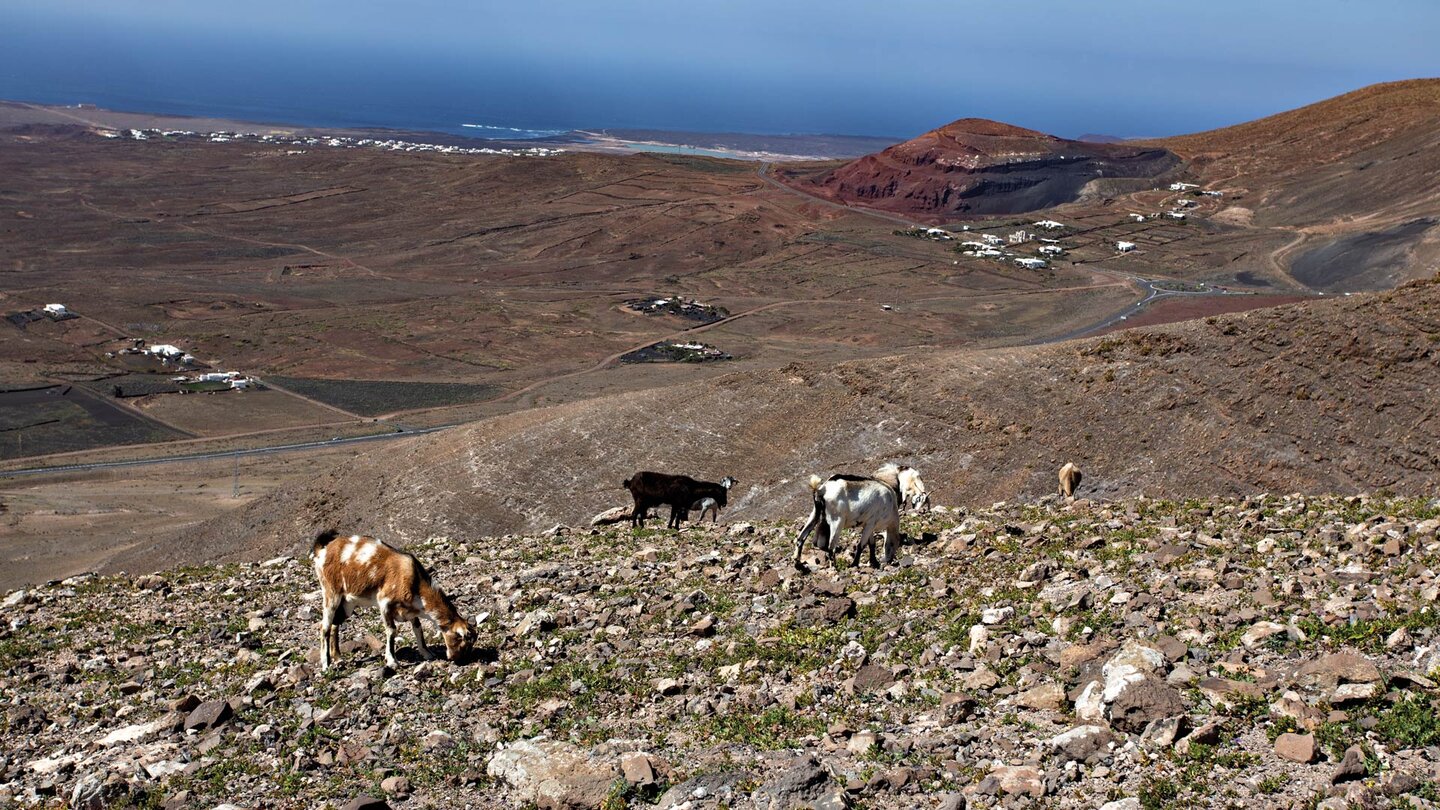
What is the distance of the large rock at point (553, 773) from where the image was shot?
8.70 meters

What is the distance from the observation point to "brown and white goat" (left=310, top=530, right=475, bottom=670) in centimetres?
1244

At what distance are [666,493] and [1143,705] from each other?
16045 millimetres

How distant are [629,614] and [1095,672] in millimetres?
6035

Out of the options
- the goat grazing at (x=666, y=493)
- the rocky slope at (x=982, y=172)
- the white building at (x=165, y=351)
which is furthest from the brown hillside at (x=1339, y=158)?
the white building at (x=165, y=351)

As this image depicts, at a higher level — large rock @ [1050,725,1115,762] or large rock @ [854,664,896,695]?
large rock @ [1050,725,1115,762]

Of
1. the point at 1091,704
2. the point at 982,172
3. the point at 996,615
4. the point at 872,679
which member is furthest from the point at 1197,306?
the point at 1091,704

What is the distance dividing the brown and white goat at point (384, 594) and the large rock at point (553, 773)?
3.05 metres

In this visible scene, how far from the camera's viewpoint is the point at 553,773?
9.04 metres

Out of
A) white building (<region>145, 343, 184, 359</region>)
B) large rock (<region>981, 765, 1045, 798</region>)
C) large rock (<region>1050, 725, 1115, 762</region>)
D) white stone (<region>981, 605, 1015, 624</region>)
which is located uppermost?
large rock (<region>1050, 725, 1115, 762</region>)

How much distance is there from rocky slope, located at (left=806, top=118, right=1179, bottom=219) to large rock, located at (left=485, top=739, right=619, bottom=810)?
503 feet

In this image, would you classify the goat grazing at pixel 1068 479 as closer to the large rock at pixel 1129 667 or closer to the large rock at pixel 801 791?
the large rock at pixel 1129 667

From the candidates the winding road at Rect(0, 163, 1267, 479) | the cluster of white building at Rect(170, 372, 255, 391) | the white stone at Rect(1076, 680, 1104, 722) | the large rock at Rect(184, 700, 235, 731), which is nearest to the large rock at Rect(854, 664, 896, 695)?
the white stone at Rect(1076, 680, 1104, 722)

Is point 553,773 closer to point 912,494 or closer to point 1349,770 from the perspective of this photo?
point 1349,770

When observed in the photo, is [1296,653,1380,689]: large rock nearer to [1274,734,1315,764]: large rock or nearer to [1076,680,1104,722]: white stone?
[1274,734,1315,764]: large rock
